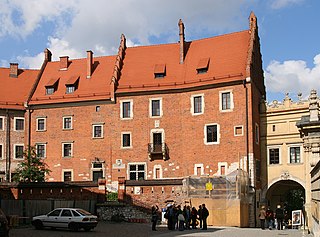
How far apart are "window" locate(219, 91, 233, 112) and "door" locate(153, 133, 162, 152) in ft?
20.9

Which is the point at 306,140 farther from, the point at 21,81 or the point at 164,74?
the point at 21,81

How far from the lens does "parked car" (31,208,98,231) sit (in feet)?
101

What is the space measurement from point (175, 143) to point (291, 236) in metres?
21.4

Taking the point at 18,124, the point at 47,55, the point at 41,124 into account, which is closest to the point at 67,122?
the point at 41,124

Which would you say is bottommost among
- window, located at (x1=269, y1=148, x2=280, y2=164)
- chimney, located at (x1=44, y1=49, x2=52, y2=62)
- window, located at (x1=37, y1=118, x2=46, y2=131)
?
window, located at (x1=269, y1=148, x2=280, y2=164)

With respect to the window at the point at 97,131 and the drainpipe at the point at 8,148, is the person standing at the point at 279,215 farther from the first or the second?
the drainpipe at the point at 8,148

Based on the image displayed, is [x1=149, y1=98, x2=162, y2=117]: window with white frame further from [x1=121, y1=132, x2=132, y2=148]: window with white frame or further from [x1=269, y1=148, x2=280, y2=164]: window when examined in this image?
[x1=269, y1=148, x2=280, y2=164]: window

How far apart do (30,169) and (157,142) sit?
1174cm

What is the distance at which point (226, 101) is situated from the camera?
46.7 meters

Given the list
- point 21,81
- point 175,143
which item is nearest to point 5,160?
point 21,81

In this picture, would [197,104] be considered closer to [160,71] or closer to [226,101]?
[226,101]

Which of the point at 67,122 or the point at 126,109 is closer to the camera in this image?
the point at 126,109

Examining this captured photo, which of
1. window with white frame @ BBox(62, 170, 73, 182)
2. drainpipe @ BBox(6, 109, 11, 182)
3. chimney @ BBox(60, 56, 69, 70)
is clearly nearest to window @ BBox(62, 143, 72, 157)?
window with white frame @ BBox(62, 170, 73, 182)

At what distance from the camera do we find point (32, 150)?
50.9 m
